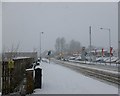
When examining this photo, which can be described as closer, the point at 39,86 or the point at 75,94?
the point at 75,94

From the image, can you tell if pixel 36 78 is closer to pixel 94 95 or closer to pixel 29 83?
pixel 29 83

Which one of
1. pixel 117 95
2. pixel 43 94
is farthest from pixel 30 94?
pixel 117 95

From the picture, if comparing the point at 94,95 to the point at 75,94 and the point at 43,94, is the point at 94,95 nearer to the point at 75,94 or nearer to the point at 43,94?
the point at 75,94

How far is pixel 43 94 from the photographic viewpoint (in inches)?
585

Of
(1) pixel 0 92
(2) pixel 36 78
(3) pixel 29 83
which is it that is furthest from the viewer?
(2) pixel 36 78

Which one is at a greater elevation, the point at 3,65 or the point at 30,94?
the point at 3,65

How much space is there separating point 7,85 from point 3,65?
95cm

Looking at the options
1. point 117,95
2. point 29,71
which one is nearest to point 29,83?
point 29,71

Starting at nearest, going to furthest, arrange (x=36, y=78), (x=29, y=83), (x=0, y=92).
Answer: (x=0, y=92)
(x=29, y=83)
(x=36, y=78)

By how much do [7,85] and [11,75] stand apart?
3.76 feet

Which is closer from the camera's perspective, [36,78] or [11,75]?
[11,75]

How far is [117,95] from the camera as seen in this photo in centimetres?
1491

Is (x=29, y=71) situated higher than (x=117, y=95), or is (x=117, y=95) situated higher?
(x=29, y=71)

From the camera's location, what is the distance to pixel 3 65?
14906 millimetres
